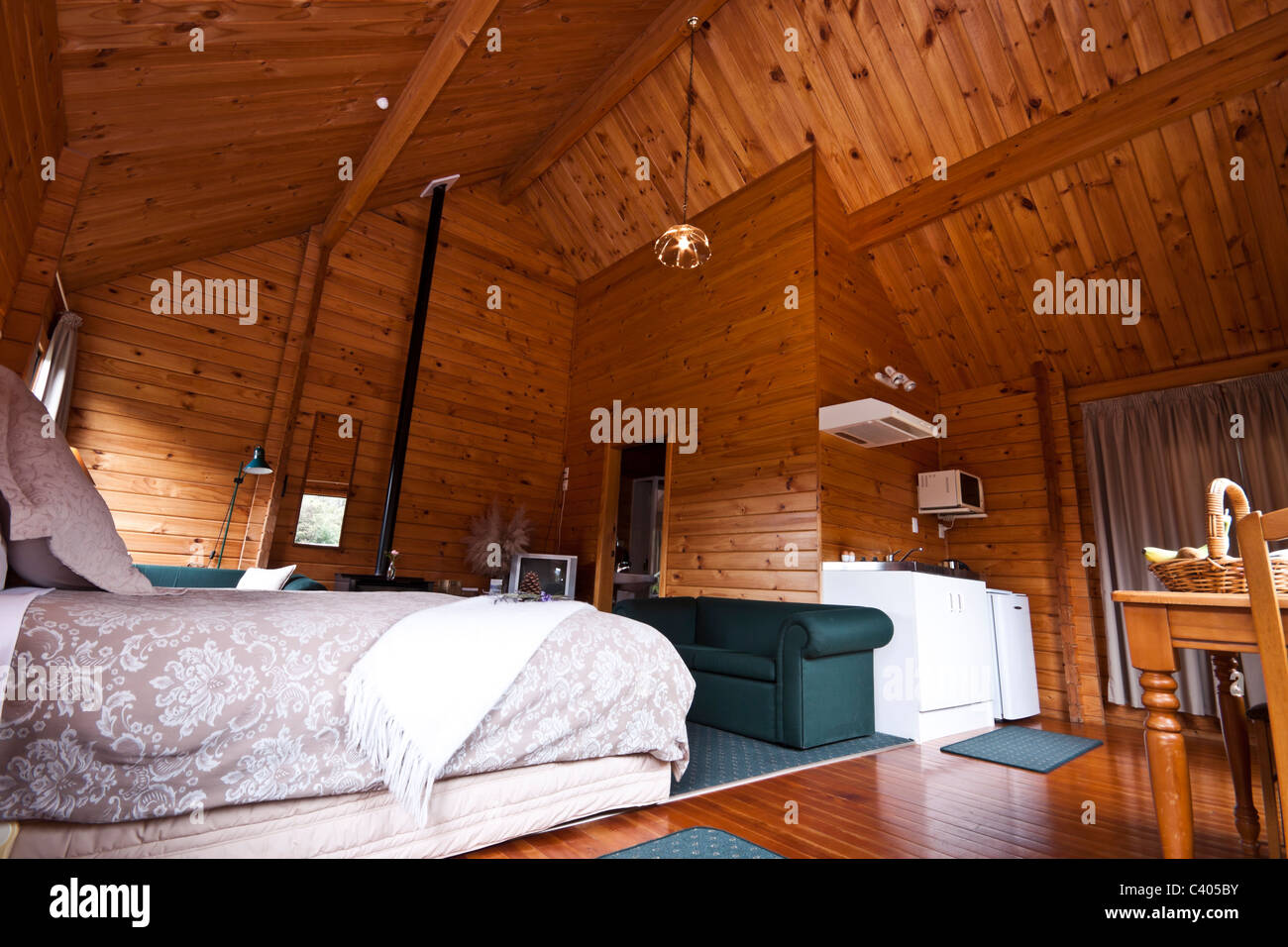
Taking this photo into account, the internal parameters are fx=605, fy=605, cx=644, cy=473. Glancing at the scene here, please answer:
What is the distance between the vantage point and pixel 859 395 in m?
4.52

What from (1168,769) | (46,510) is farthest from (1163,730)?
(46,510)

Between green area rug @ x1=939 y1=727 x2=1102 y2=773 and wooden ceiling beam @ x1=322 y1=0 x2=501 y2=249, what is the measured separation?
4445 millimetres

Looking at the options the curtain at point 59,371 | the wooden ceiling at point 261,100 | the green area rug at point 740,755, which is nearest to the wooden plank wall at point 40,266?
the wooden ceiling at point 261,100

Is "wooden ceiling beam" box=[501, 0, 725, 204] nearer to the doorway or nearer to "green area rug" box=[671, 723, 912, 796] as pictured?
the doorway

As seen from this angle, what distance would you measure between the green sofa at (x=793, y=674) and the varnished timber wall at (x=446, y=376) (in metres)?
3.04

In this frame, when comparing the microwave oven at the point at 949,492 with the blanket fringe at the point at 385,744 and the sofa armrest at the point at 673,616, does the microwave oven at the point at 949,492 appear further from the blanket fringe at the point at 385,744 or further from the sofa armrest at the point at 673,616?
the blanket fringe at the point at 385,744

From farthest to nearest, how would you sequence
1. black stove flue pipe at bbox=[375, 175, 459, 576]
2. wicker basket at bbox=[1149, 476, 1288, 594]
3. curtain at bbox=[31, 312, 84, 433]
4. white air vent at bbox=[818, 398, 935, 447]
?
1. black stove flue pipe at bbox=[375, 175, 459, 576]
2. white air vent at bbox=[818, 398, 935, 447]
3. curtain at bbox=[31, 312, 84, 433]
4. wicker basket at bbox=[1149, 476, 1288, 594]

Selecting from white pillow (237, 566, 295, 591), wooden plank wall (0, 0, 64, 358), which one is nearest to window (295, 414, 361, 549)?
white pillow (237, 566, 295, 591)

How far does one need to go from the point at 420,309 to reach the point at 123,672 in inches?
182

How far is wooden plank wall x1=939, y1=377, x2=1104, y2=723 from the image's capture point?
174 inches

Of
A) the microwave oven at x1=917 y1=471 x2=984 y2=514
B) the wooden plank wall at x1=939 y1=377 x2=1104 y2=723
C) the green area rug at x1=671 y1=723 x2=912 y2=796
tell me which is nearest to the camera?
the green area rug at x1=671 y1=723 x2=912 y2=796

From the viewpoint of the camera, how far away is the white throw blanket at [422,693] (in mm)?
1444

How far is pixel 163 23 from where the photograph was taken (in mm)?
2354
